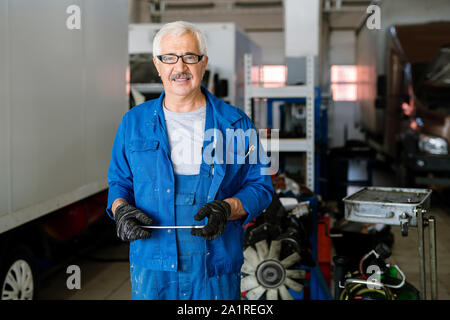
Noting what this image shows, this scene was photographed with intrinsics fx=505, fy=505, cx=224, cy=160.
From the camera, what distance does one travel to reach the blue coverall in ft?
5.80

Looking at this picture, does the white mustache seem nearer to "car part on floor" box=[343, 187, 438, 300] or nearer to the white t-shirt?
the white t-shirt

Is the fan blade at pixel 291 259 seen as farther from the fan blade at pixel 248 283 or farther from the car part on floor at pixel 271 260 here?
the fan blade at pixel 248 283

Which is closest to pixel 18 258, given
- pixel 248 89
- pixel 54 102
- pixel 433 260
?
pixel 54 102

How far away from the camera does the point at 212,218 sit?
165 centimetres

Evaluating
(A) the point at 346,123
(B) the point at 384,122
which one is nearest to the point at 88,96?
(B) the point at 384,122

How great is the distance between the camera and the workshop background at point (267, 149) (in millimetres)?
2682

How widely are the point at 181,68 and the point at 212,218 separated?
529 millimetres

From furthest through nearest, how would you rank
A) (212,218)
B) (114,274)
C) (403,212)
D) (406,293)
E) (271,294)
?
1. (114,274)
2. (271,294)
3. (406,293)
4. (403,212)
5. (212,218)

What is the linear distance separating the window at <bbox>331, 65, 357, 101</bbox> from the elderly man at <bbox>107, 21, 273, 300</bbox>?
15342 mm

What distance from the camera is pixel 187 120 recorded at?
1861mm

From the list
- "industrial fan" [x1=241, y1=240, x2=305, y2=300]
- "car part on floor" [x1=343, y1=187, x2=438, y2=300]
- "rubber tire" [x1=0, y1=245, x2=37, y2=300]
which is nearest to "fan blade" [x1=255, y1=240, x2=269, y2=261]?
"industrial fan" [x1=241, y1=240, x2=305, y2=300]

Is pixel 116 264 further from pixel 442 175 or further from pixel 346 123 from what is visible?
pixel 346 123

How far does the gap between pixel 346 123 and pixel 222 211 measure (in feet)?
52.3

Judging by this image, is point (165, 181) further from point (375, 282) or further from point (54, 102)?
point (54, 102)
